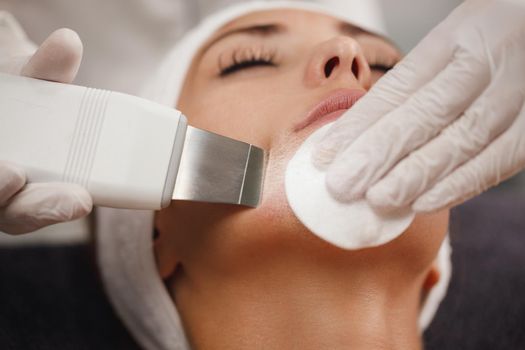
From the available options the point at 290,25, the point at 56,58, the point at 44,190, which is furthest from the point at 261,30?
the point at 44,190

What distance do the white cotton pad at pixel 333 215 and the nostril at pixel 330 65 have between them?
0.20 metres

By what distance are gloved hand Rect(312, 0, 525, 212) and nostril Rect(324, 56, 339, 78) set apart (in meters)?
0.14

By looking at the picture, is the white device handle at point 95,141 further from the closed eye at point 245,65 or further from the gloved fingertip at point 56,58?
the closed eye at point 245,65

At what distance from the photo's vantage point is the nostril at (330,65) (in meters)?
1.03

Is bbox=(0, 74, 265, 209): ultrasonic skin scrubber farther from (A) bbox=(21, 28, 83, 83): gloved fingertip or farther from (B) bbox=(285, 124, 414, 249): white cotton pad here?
(B) bbox=(285, 124, 414, 249): white cotton pad

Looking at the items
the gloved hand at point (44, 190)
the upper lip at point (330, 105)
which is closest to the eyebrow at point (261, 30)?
the upper lip at point (330, 105)

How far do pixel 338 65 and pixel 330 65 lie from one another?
29 mm

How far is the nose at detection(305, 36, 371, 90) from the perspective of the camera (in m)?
1.01

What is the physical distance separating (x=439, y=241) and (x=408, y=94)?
0.27 metres

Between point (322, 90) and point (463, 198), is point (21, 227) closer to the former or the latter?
point (322, 90)

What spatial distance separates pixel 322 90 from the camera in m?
0.99

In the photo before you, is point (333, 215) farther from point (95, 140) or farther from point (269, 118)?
point (95, 140)

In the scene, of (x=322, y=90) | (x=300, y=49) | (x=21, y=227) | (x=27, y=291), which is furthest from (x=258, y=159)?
(x=27, y=291)

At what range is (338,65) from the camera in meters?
1.02
